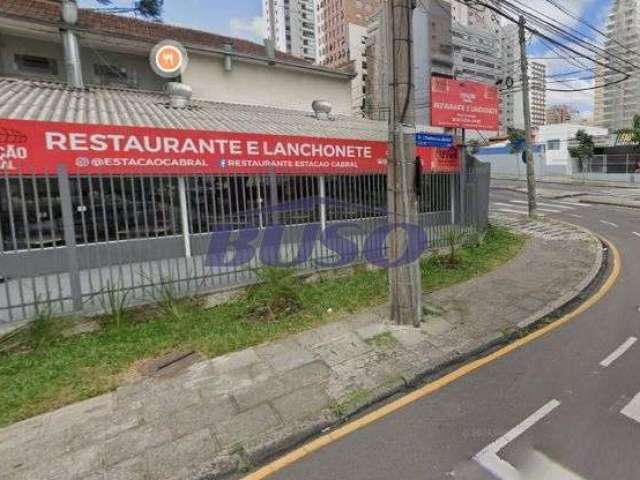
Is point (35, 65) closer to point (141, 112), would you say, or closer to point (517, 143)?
point (141, 112)

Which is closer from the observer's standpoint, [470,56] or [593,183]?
[593,183]

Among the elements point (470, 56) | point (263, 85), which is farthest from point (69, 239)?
point (470, 56)

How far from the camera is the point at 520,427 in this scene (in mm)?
3236

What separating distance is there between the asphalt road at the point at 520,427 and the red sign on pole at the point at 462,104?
688 cm

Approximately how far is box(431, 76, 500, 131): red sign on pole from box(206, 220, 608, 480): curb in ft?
20.9

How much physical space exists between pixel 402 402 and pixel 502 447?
0.96 meters

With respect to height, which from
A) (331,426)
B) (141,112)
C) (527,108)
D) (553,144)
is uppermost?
(553,144)

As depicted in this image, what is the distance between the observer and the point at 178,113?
418 inches

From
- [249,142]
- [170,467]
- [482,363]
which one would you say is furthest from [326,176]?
[170,467]

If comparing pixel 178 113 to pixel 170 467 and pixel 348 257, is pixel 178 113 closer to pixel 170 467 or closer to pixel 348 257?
pixel 348 257

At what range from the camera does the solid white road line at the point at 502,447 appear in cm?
278

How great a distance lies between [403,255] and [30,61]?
1349 cm

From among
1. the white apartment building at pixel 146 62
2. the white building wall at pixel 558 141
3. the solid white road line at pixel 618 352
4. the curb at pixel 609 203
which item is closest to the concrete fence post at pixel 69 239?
the solid white road line at pixel 618 352

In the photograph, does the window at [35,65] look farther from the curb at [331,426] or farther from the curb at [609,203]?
the curb at [609,203]
